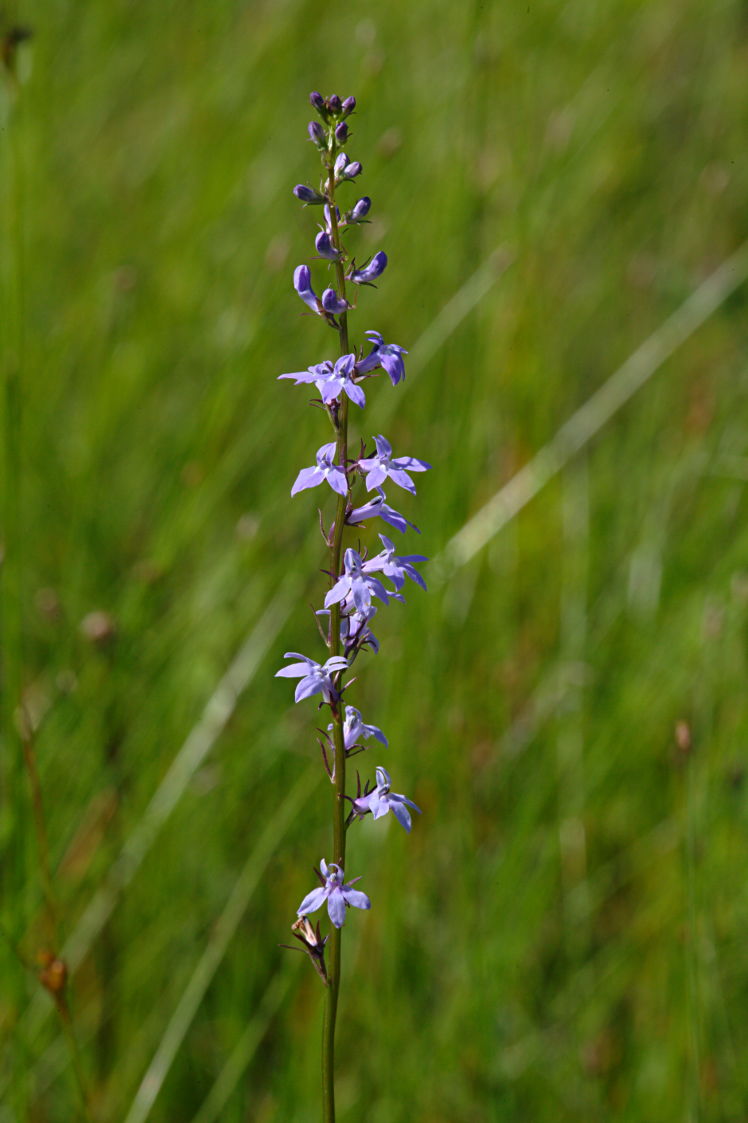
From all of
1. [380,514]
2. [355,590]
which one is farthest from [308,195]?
[355,590]

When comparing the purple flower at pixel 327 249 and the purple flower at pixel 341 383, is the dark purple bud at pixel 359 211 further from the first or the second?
the purple flower at pixel 341 383

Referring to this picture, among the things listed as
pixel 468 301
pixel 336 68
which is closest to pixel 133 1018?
pixel 468 301

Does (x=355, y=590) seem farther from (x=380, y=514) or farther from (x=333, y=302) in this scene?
(x=333, y=302)

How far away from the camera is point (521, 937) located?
2418 mm

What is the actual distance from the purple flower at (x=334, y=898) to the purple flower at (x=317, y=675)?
201mm

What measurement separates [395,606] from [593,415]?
931 mm

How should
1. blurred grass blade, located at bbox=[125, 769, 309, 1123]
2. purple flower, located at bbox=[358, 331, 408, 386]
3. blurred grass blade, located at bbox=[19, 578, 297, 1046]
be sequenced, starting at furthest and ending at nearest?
blurred grass blade, located at bbox=[19, 578, 297, 1046]
blurred grass blade, located at bbox=[125, 769, 309, 1123]
purple flower, located at bbox=[358, 331, 408, 386]

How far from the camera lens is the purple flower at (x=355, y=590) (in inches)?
46.6

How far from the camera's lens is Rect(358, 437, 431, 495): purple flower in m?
1.23

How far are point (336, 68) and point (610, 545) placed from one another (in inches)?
108

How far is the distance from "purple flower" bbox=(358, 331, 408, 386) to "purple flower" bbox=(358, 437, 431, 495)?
9 cm

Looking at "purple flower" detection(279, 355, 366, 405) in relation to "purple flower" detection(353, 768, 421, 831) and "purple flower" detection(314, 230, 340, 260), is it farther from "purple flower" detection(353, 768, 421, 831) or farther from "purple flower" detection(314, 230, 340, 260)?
"purple flower" detection(353, 768, 421, 831)

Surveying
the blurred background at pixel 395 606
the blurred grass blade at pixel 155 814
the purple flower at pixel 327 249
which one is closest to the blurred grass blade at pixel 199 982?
the blurred background at pixel 395 606

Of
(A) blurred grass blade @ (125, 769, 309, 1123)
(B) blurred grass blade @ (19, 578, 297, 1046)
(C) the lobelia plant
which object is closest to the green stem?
(C) the lobelia plant
